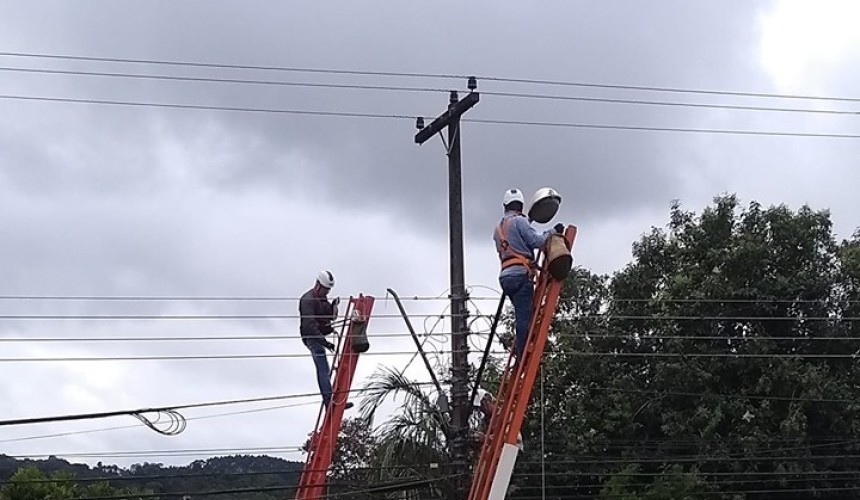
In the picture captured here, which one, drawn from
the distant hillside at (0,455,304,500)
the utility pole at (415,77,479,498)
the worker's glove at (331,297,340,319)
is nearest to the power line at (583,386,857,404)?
the distant hillside at (0,455,304,500)

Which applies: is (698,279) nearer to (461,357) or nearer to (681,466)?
(681,466)

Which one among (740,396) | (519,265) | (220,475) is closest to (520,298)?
(519,265)

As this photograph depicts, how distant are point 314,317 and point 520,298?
3.00 metres

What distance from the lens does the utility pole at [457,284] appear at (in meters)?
13.8

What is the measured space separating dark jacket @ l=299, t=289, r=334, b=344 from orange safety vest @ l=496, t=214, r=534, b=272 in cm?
281

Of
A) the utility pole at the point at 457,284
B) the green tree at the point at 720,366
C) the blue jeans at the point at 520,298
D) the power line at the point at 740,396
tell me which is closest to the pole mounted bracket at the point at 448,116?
the utility pole at the point at 457,284

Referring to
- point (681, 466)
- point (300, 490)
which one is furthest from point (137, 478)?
point (681, 466)

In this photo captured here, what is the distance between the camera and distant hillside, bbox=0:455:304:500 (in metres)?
13.2

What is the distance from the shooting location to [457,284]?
14.2m

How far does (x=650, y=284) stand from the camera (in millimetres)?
25703

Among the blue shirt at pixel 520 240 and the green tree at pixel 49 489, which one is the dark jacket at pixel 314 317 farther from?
the green tree at pixel 49 489

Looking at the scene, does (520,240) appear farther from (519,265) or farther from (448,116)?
(448,116)

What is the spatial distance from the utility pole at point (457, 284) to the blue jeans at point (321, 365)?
6.18 feet

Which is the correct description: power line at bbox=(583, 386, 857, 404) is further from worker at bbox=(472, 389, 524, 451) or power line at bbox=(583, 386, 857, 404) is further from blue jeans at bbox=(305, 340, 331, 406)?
blue jeans at bbox=(305, 340, 331, 406)
